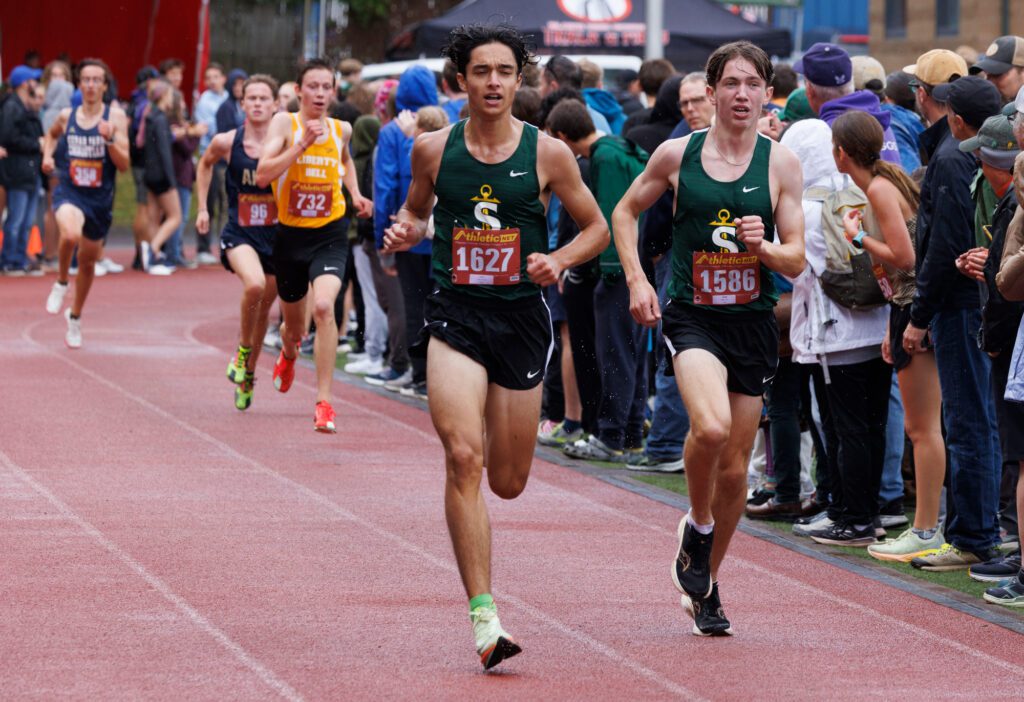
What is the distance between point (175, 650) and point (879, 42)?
3949 cm

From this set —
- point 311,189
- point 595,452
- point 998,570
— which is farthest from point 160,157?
point 998,570

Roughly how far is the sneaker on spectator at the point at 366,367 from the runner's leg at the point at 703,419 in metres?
8.54

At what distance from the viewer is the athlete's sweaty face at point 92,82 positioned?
1627 centimetres

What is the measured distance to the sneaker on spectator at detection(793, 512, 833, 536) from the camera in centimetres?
927

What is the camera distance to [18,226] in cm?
2283

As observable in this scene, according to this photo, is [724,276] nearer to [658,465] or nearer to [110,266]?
[658,465]

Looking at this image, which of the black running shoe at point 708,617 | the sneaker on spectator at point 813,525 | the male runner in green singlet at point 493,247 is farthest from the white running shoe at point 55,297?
the black running shoe at point 708,617

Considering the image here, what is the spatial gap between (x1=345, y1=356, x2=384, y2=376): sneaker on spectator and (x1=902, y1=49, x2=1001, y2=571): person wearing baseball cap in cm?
747

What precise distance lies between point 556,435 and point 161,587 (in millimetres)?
5108

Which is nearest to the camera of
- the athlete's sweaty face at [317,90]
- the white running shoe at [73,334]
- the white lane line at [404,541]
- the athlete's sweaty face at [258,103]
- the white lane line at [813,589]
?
the white lane line at [404,541]

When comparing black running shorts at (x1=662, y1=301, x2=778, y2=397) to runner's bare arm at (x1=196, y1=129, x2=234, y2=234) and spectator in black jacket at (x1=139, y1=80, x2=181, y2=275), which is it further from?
spectator in black jacket at (x1=139, y1=80, x2=181, y2=275)

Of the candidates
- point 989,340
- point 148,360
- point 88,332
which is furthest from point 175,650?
point 88,332

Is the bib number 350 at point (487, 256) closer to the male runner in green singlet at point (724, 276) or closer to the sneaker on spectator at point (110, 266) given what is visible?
the male runner in green singlet at point (724, 276)

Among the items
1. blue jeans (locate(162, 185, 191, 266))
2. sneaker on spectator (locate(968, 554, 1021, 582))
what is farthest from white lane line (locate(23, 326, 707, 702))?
blue jeans (locate(162, 185, 191, 266))
